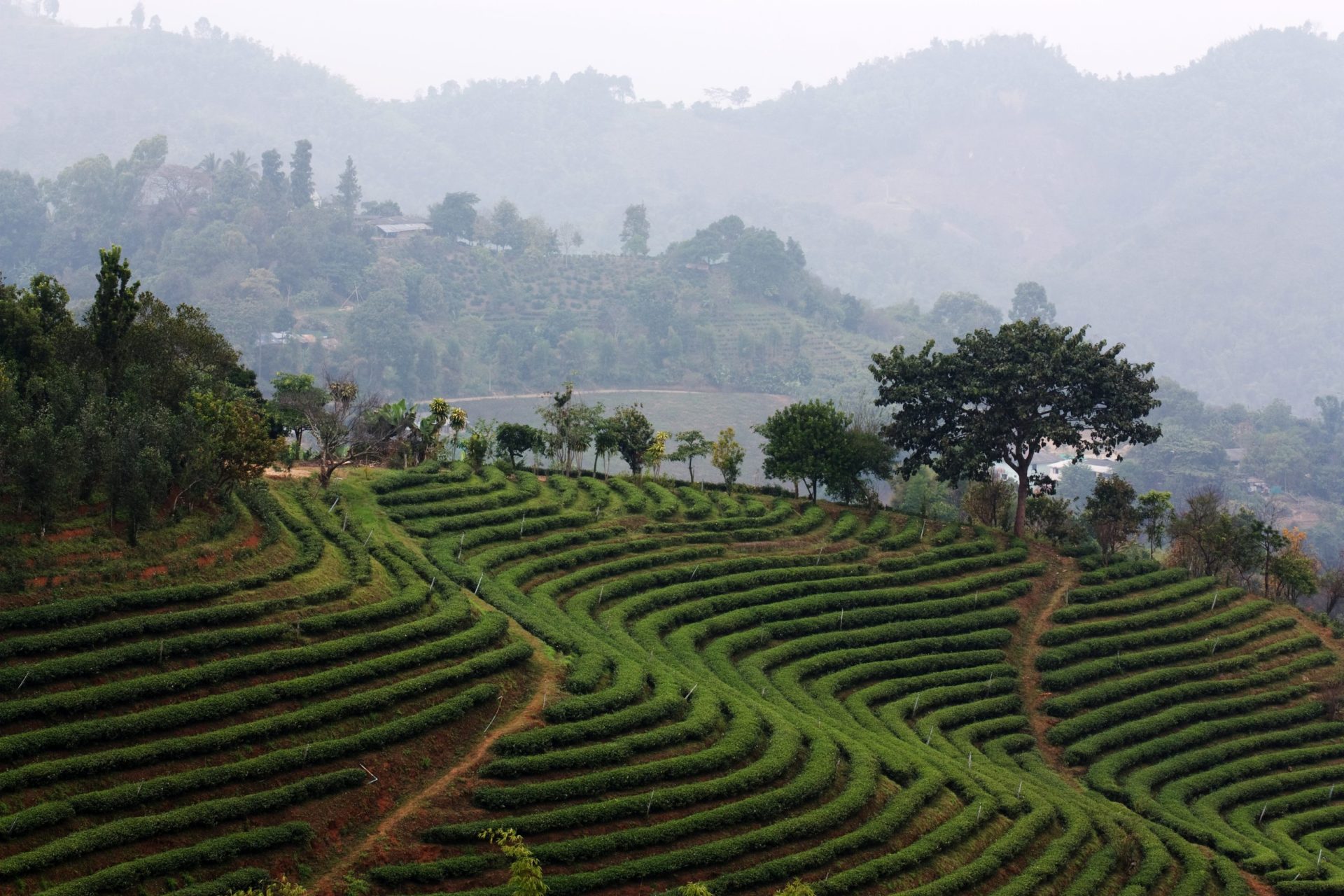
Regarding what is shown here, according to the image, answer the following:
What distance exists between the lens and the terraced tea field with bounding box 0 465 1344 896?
2742cm

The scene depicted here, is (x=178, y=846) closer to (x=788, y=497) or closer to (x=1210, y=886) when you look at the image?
(x=1210, y=886)

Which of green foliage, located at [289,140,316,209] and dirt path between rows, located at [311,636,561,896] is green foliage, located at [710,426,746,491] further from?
green foliage, located at [289,140,316,209]

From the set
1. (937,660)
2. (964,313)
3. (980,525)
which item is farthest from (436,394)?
(937,660)

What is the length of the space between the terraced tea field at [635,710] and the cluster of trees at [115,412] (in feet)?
5.23

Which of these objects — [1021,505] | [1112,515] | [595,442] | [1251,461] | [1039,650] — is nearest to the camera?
[1039,650]

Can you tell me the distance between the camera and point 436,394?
142875 mm

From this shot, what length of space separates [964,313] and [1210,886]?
156 m

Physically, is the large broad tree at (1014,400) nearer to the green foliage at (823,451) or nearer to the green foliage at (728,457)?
the green foliage at (823,451)

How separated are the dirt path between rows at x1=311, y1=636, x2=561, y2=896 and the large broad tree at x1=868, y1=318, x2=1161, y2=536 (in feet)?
84.0

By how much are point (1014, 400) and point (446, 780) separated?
33.5 m

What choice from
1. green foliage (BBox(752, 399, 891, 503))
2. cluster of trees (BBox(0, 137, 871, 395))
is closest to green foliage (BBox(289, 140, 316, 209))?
cluster of trees (BBox(0, 137, 871, 395))

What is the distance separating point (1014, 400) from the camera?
5516 centimetres

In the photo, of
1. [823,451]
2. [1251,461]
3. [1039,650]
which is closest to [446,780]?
[1039,650]

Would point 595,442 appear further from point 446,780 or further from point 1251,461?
point 1251,461
